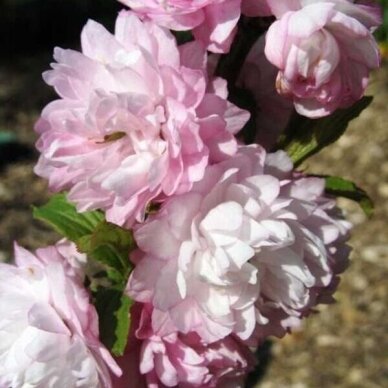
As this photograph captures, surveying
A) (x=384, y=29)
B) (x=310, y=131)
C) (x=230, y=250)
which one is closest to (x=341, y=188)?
(x=310, y=131)

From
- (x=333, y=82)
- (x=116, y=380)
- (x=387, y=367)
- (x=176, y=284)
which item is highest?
(x=333, y=82)

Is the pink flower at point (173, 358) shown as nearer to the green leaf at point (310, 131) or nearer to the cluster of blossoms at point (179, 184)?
the cluster of blossoms at point (179, 184)

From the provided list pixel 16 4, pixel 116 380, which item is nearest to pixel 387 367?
pixel 116 380

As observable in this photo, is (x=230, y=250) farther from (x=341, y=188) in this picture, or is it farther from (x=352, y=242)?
(x=352, y=242)

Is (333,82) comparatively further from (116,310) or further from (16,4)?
(16,4)

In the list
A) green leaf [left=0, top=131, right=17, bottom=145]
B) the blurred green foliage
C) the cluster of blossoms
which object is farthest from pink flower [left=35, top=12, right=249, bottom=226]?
green leaf [left=0, top=131, right=17, bottom=145]

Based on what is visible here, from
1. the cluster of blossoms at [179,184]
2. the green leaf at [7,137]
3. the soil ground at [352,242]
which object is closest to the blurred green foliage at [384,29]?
the soil ground at [352,242]

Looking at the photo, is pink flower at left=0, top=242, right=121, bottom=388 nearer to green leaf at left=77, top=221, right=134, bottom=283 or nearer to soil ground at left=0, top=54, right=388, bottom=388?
green leaf at left=77, top=221, right=134, bottom=283
